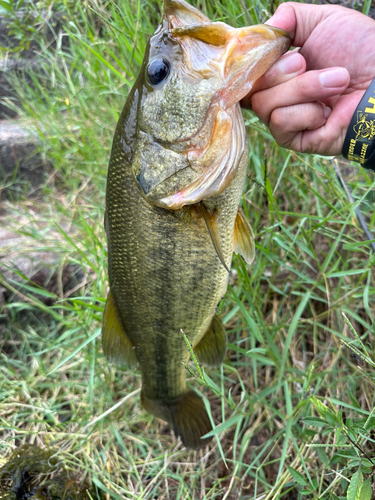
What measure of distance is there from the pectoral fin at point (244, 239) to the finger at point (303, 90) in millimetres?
467

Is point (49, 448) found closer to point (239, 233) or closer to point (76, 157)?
point (239, 233)

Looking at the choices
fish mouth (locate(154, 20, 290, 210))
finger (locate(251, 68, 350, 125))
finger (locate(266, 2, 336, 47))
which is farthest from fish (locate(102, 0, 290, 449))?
finger (locate(266, 2, 336, 47))

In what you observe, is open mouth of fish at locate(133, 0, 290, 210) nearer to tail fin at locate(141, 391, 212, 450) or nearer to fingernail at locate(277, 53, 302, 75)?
fingernail at locate(277, 53, 302, 75)

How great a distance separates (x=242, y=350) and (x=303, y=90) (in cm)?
137

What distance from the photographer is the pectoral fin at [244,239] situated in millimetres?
1653

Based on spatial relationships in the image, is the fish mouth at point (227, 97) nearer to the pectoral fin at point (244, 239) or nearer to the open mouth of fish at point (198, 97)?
the open mouth of fish at point (198, 97)

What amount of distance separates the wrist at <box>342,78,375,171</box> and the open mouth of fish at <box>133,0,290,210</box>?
1.22 ft

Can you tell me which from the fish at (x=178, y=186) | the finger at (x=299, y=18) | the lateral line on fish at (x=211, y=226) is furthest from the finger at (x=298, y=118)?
the lateral line on fish at (x=211, y=226)

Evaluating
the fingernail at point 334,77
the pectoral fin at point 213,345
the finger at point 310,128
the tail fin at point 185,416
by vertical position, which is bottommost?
the tail fin at point 185,416

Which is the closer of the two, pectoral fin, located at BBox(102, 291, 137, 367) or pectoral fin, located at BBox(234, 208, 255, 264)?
pectoral fin, located at BBox(234, 208, 255, 264)

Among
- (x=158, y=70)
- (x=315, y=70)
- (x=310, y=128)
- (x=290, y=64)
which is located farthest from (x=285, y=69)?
(x=158, y=70)

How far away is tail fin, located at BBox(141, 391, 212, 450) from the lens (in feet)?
6.80

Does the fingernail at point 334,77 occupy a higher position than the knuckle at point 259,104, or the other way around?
the fingernail at point 334,77

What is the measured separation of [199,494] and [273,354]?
1043 millimetres
